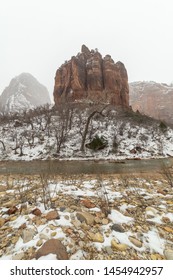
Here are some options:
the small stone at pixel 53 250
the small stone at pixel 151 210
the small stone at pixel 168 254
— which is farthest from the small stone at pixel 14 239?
the small stone at pixel 151 210

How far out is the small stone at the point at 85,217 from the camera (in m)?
2.89

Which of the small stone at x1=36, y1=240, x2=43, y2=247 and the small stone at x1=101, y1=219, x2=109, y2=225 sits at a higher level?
the small stone at x1=36, y1=240, x2=43, y2=247

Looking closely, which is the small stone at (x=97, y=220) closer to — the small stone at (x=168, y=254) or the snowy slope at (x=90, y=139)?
the small stone at (x=168, y=254)

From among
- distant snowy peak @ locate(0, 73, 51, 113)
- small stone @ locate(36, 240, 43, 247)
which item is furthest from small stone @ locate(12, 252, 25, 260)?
distant snowy peak @ locate(0, 73, 51, 113)

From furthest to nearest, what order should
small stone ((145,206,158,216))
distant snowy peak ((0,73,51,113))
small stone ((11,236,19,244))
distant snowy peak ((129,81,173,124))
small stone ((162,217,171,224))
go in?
distant snowy peak ((0,73,51,113))
distant snowy peak ((129,81,173,124))
small stone ((145,206,158,216))
small stone ((162,217,171,224))
small stone ((11,236,19,244))

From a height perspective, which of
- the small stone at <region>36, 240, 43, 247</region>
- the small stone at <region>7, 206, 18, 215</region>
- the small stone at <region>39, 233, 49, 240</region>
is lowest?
the small stone at <region>7, 206, 18, 215</region>

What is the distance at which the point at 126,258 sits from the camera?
6.90 ft

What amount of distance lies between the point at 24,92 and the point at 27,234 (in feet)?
565

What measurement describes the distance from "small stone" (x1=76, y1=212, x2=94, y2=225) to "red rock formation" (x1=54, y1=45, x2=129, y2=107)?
168 feet

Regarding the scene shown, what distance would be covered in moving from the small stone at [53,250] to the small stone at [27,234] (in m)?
0.38

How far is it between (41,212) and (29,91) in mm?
177727

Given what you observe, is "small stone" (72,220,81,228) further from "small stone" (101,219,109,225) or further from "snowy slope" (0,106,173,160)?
"snowy slope" (0,106,173,160)

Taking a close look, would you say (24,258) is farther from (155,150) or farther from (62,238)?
(155,150)

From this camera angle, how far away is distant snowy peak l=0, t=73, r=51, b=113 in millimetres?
142600
